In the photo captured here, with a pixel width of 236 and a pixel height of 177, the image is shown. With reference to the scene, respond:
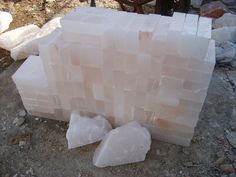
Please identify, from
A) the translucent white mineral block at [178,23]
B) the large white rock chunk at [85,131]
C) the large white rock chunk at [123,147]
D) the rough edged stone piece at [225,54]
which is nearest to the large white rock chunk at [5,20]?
the large white rock chunk at [85,131]

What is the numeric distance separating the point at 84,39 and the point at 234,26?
6.56 ft

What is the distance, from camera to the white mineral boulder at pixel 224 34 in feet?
9.34

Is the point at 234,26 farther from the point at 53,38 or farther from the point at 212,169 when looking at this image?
the point at 53,38

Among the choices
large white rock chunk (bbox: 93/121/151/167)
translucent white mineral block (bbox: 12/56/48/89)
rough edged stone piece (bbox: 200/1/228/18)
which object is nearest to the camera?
large white rock chunk (bbox: 93/121/151/167)

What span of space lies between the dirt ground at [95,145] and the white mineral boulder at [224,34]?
66 centimetres

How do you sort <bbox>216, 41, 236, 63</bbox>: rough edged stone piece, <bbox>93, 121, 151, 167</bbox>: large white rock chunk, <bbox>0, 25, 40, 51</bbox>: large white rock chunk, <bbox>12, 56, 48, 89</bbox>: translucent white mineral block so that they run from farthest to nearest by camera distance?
<bbox>0, 25, 40, 51</bbox>: large white rock chunk → <bbox>216, 41, 236, 63</bbox>: rough edged stone piece → <bbox>12, 56, 48, 89</bbox>: translucent white mineral block → <bbox>93, 121, 151, 167</bbox>: large white rock chunk

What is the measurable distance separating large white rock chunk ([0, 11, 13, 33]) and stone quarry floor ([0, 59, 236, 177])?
1208 mm

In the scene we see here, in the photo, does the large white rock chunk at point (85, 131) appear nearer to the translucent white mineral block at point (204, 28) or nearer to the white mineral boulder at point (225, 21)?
the translucent white mineral block at point (204, 28)

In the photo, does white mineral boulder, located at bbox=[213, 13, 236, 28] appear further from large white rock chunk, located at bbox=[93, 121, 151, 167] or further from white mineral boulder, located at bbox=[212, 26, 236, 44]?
large white rock chunk, located at bbox=[93, 121, 151, 167]

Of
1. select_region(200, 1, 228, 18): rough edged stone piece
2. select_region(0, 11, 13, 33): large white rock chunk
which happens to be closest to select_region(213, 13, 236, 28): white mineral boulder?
select_region(200, 1, 228, 18): rough edged stone piece

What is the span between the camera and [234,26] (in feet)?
9.93

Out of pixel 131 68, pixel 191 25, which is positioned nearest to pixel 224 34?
pixel 191 25

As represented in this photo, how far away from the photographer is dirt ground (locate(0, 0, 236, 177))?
185cm

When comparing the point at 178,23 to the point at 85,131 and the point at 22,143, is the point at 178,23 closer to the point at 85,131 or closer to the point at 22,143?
the point at 85,131
